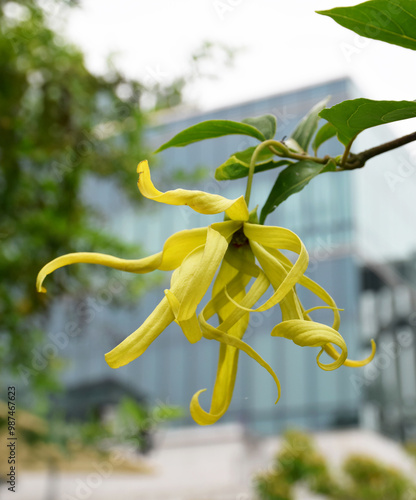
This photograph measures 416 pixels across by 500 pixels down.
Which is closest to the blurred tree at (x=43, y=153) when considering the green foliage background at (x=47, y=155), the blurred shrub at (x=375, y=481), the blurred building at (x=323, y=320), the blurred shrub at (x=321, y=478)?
the green foliage background at (x=47, y=155)

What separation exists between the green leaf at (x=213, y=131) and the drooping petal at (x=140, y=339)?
98mm

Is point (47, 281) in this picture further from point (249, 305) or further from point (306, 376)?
Result: point (306, 376)

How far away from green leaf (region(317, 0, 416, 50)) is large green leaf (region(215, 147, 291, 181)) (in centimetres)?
7

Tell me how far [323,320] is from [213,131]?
7283mm

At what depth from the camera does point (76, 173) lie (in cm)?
241

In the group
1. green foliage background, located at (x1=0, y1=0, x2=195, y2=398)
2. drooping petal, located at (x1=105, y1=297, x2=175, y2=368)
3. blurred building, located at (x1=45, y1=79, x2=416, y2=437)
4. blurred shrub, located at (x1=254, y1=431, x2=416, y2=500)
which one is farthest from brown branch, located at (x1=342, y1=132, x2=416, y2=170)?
blurred building, located at (x1=45, y1=79, x2=416, y2=437)

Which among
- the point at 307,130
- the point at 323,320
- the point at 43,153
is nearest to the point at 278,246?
the point at 307,130

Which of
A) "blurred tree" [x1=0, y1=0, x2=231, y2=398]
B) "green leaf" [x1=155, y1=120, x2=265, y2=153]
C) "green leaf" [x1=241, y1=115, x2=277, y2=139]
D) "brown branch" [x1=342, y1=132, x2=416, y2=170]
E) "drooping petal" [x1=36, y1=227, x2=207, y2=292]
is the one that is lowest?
"drooping petal" [x1=36, y1=227, x2=207, y2=292]

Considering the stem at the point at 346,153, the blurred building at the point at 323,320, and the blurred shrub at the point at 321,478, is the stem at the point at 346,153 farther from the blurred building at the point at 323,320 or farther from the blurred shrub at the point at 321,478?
the blurred building at the point at 323,320

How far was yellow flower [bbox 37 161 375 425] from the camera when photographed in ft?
0.66

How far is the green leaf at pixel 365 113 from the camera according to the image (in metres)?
0.23

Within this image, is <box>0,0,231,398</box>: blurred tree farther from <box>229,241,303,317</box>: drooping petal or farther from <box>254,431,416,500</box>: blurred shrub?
<box>254,431,416,500</box>: blurred shrub

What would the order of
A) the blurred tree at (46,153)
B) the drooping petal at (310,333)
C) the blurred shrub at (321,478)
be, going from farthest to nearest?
the blurred shrub at (321,478)
the blurred tree at (46,153)
the drooping petal at (310,333)

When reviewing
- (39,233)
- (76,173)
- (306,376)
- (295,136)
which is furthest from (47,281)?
(306,376)
